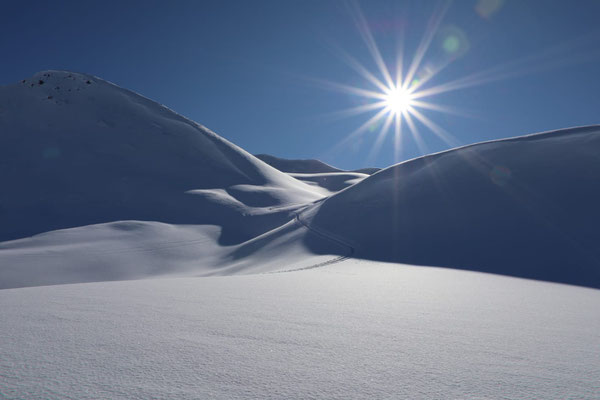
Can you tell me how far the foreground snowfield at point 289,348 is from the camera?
6.98 ft

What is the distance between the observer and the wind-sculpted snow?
14023 millimetres

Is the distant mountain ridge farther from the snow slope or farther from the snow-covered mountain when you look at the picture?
the snow-covered mountain

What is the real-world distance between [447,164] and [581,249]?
1290cm

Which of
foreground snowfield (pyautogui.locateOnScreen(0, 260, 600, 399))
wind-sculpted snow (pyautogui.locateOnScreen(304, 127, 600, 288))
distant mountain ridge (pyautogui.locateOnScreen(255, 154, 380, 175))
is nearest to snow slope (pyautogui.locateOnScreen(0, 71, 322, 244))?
wind-sculpted snow (pyautogui.locateOnScreen(304, 127, 600, 288))

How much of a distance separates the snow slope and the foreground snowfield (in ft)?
92.1

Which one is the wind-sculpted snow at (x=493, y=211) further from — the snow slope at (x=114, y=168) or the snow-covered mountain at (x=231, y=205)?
the snow slope at (x=114, y=168)

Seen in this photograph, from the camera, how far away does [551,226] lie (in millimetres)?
15852

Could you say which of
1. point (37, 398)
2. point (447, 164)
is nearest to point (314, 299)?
point (37, 398)

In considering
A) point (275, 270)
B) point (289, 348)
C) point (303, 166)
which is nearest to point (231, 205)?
point (275, 270)

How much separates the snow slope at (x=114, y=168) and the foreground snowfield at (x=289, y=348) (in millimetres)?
28062

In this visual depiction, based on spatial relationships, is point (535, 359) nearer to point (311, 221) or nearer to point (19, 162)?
point (311, 221)

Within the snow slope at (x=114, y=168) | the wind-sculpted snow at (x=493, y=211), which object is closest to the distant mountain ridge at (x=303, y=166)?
the snow slope at (x=114, y=168)

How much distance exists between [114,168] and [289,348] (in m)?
47.5

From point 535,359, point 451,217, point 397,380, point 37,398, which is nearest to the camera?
point 37,398
